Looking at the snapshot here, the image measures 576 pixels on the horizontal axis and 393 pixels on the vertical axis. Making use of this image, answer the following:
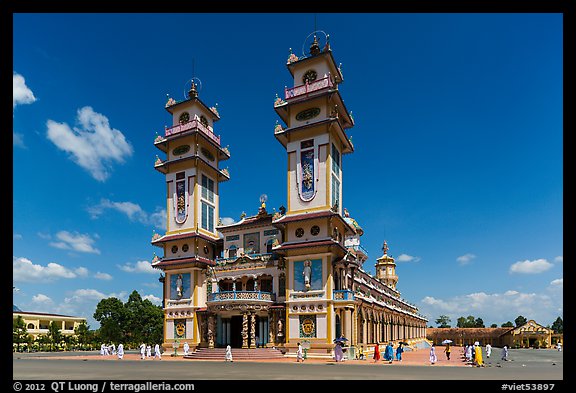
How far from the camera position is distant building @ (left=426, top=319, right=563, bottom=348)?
302 ft

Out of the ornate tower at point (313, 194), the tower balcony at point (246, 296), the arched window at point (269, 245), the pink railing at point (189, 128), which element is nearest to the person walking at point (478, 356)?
the ornate tower at point (313, 194)

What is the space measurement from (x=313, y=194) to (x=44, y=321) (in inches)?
3200

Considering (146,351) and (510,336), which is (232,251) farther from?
(510,336)

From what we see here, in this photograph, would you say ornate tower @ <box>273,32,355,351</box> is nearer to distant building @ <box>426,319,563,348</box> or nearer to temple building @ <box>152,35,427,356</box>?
temple building @ <box>152,35,427,356</box>

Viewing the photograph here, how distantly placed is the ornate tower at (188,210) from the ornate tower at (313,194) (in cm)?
958

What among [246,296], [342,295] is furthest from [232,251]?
[342,295]

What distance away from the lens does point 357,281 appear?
43.9 meters

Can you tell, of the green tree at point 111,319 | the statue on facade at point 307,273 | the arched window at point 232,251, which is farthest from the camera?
the green tree at point 111,319

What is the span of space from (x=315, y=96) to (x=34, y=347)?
2145 inches

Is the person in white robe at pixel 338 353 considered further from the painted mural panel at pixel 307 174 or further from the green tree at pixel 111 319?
the green tree at pixel 111 319

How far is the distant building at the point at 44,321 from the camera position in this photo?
90062 millimetres
